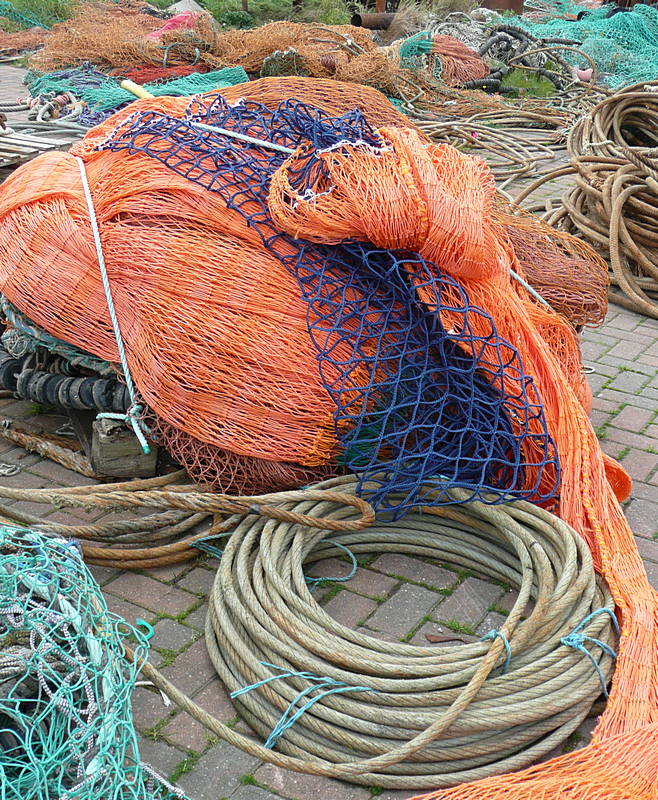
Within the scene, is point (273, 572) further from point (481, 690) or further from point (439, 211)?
point (439, 211)

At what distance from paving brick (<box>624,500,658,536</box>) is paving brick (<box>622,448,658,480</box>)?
8.8 inches

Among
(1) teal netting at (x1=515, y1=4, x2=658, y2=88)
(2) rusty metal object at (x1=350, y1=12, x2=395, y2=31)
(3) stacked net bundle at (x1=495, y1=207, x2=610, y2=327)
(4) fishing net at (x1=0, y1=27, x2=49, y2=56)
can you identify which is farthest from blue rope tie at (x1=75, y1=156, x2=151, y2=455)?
(2) rusty metal object at (x1=350, y1=12, x2=395, y2=31)

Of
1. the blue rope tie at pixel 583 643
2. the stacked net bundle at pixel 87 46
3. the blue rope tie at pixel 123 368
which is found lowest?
the stacked net bundle at pixel 87 46

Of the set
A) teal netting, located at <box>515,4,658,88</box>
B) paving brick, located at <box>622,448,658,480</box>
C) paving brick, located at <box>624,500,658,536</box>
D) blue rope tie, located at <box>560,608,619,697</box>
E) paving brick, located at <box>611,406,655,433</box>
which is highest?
blue rope tie, located at <box>560,608,619,697</box>

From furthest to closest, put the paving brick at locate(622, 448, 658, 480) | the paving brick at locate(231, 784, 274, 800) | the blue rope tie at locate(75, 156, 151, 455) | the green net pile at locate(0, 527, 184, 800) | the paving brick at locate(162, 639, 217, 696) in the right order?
the paving brick at locate(622, 448, 658, 480)
the blue rope tie at locate(75, 156, 151, 455)
the paving brick at locate(162, 639, 217, 696)
the paving brick at locate(231, 784, 274, 800)
the green net pile at locate(0, 527, 184, 800)

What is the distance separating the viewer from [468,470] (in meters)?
3.35

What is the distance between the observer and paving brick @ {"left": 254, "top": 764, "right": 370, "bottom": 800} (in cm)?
247

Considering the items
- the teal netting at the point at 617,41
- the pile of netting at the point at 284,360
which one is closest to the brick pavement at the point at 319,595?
the pile of netting at the point at 284,360

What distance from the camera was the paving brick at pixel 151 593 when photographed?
10.3 feet

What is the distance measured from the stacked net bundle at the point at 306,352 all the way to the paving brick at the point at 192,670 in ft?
2.53

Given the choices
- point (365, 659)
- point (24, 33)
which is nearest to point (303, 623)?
point (365, 659)

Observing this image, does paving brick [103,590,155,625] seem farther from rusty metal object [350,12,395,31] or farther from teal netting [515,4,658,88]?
rusty metal object [350,12,395,31]

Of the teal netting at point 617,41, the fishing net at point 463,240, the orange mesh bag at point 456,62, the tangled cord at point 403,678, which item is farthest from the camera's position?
the teal netting at point 617,41

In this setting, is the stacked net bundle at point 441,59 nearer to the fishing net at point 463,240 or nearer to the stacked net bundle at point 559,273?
the stacked net bundle at point 559,273
